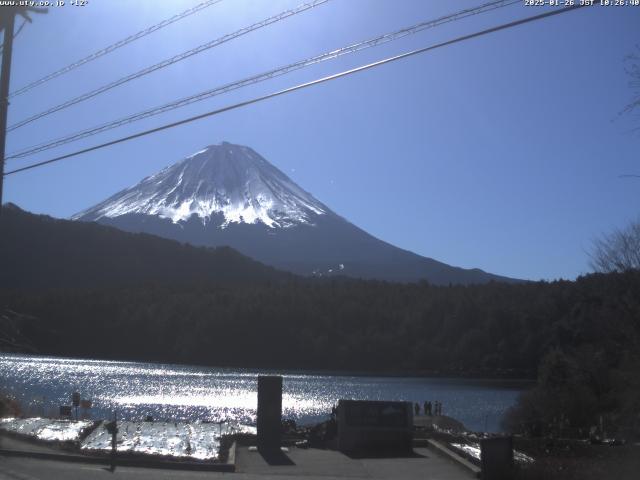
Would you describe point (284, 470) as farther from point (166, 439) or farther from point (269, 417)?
point (166, 439)

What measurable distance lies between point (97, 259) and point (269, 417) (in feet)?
349

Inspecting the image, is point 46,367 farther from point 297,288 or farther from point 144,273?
point 144,273

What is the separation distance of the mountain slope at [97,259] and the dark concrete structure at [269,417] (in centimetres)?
9325

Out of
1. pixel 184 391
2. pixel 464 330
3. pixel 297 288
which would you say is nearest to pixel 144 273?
pixel 297 288

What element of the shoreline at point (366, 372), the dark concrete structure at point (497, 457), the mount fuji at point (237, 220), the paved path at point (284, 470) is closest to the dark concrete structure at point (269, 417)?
the paved path at point (284, 470)

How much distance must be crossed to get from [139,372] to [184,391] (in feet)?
54.2

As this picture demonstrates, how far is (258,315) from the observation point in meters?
95.8

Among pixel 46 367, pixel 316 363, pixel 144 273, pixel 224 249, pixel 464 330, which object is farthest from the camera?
pixel 224 249

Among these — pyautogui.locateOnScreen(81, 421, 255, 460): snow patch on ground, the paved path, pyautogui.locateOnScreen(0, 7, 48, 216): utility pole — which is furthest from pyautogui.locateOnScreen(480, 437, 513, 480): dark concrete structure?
pyautogui.locateOnScreen(0, 7, 48, 216): utility pole

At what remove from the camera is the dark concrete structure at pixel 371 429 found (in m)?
18.2

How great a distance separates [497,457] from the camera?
44.9 ft

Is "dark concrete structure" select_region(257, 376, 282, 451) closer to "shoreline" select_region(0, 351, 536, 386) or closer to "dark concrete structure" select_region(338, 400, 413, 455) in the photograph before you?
"dark concrete structure" select_region(338, 400, 413, 455)

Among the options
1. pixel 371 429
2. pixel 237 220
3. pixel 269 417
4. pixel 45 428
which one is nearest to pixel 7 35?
pixel 45 428

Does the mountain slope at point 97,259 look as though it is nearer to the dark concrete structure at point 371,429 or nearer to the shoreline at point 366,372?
the shoreline at point 366,372
